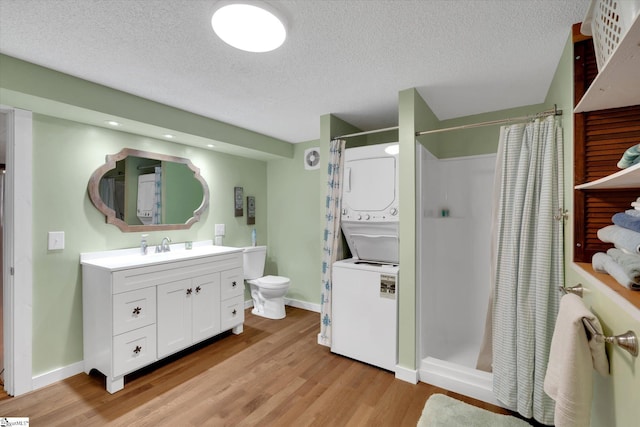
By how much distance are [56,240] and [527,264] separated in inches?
136

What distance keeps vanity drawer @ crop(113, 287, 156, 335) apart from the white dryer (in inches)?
70.2

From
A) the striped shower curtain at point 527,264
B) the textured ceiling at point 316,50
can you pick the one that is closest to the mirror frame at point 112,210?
the textured ceiling at point 316,50

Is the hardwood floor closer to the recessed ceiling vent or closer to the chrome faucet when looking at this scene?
the chrome faucet

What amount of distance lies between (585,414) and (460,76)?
203 cm

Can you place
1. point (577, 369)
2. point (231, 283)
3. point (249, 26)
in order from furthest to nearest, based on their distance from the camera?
point (231, 283)
point (249, 26)
point (577, 369)

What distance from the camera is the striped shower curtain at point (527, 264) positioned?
175 cm

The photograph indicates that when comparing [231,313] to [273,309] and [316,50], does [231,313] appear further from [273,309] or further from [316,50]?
[316,50]

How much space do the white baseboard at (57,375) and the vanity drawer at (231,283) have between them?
1222 millimetres

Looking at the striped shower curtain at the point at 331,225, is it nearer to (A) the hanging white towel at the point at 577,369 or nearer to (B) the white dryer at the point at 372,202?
(B) the white dryer at the point at 372,202

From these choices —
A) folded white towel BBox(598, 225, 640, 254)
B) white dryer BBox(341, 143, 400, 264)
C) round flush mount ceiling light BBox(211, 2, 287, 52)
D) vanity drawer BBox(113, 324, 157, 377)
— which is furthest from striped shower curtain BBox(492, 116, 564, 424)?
vanity drawer BBox(113, 324, 157, 377)

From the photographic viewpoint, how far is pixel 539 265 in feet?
5.80

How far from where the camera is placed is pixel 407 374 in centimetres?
227

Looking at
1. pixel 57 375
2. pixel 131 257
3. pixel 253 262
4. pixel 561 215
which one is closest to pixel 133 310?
pixel 131 257

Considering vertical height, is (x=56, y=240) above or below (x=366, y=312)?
above
